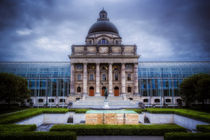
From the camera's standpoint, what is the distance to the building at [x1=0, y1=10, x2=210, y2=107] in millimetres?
53250

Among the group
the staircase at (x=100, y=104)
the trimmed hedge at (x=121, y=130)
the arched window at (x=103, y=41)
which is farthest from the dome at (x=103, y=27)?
the trimmed hedge at (x=121, y=130)

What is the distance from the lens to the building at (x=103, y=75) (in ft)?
175

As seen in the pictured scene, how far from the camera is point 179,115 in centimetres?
2483

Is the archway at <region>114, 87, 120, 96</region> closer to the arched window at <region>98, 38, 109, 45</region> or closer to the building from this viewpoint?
the building

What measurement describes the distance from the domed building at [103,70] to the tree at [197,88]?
15876 mm

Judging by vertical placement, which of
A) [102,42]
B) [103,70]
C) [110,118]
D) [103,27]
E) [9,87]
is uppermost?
[103,27]

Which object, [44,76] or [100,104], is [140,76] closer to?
[100,104]

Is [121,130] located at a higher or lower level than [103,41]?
lower

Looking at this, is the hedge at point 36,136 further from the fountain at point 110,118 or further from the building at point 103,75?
the building at point 103,75

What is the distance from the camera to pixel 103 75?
55625 millimetres

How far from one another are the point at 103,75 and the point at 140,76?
13.8 m

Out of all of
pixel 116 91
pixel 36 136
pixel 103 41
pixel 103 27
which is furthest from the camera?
pixel 103 27

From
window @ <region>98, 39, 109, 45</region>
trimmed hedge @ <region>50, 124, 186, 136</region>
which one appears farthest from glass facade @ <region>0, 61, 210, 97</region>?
trimmed hedge @ <region>50, 124, 186, 136</region>

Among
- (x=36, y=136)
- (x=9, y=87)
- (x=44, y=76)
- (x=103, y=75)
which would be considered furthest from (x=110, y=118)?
(x=44, y=76)
